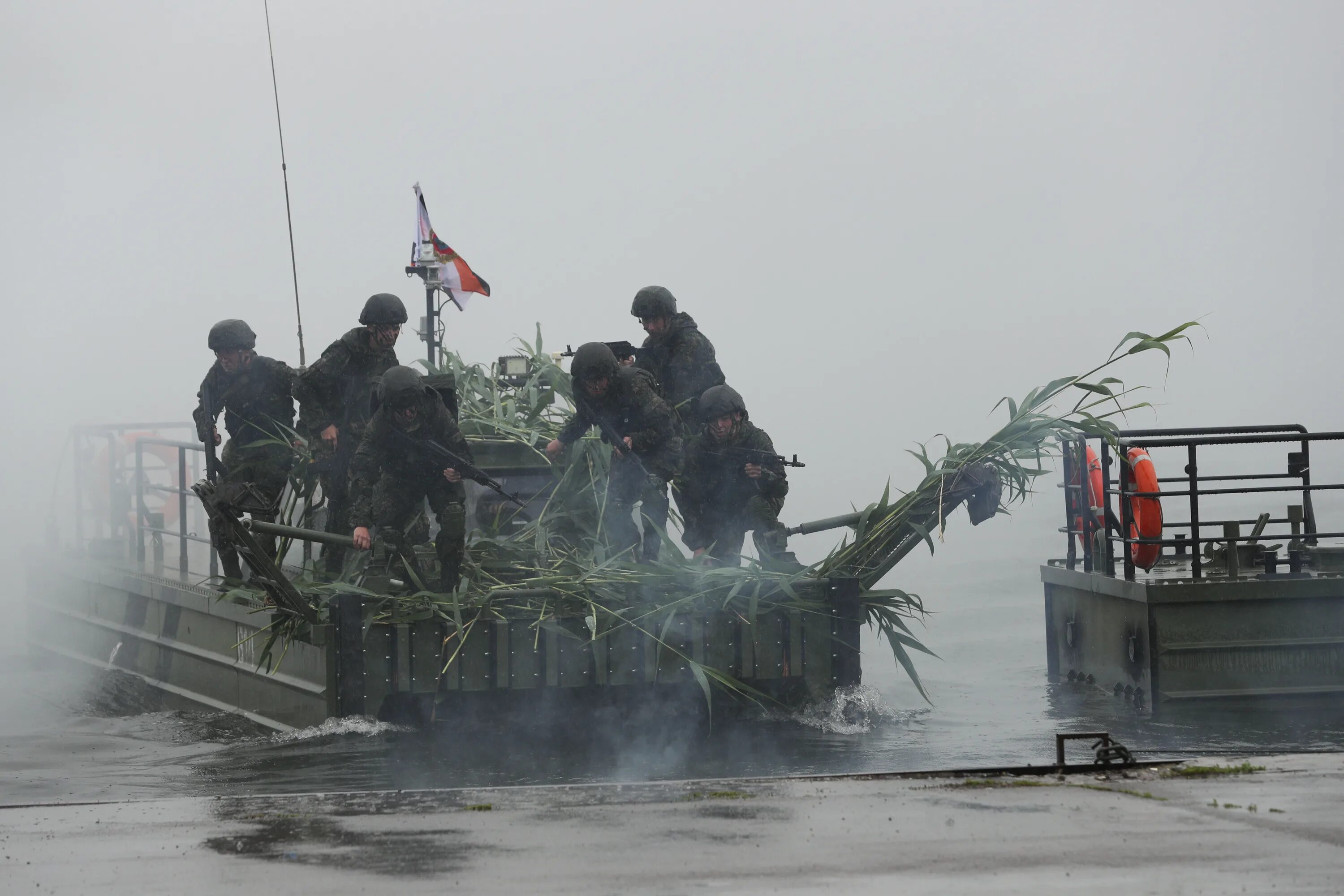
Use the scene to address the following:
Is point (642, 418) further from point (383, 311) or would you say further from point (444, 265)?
point (444, 265)

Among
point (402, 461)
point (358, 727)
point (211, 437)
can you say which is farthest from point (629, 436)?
point (211, 437)

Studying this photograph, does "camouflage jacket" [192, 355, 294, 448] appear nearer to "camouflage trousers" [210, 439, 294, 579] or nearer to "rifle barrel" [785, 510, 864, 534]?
"camouflage trousers" [210, 439, 294, 579]

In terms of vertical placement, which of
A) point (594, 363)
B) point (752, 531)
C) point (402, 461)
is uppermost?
point (594, 363)

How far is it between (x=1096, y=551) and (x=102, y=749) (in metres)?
6.34

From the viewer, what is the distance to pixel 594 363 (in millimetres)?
9305

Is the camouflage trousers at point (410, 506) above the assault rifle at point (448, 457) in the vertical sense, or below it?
below

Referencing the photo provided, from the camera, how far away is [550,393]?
10578 millimetres

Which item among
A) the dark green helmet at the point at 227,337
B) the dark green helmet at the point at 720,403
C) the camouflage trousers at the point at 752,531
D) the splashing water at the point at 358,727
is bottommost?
the splashing water at the point at 358,727

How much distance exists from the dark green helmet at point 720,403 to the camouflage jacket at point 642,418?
8.4 inches

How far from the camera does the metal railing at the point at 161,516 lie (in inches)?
441

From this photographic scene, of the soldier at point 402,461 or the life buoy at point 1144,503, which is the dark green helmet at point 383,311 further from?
the life buoy at point 1144,503

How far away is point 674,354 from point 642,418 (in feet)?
→ 3.52

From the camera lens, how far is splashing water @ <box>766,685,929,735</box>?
28.4 ft

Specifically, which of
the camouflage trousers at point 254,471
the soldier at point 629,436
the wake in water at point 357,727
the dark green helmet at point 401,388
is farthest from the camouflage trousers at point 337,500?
the wake in water at point 357,727
